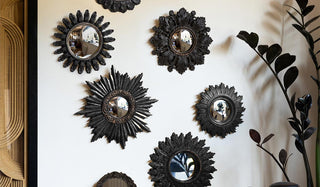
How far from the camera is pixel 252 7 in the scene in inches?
121

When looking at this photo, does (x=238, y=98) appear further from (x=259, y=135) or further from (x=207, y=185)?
(x=207, y=185)

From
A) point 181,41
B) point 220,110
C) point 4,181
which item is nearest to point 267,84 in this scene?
point 220,110

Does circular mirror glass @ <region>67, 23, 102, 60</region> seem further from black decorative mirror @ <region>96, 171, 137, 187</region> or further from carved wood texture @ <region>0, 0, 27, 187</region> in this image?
black decorative mirror @ <region>96, 171, 137, 187</region>

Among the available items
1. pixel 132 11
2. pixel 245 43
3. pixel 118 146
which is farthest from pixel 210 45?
pixel 118 146

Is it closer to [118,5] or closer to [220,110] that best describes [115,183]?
[220,110]

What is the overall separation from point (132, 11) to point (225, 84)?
87cm

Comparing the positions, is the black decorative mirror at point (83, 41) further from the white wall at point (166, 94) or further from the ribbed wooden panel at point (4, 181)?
the ribbed wooden panel at point (4, 181)

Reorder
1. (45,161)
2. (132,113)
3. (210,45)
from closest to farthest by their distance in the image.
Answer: (45,161)
(132,113)
(210,45)

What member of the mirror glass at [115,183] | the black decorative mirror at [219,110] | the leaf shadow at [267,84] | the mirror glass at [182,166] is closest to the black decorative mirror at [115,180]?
the mirror glass at [115,183]

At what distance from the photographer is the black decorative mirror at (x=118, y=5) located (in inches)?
106

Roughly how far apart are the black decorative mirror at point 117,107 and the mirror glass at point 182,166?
0.32 m

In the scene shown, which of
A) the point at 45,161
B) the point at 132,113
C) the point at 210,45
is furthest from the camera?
the point at 210,45

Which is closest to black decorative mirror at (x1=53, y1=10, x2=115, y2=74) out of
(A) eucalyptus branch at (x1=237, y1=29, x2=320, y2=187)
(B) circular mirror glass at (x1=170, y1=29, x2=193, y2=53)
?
(B) circular mirror glass at (x1=170, y1=29, x2=193, y2=53)

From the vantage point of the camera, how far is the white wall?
2.56m
